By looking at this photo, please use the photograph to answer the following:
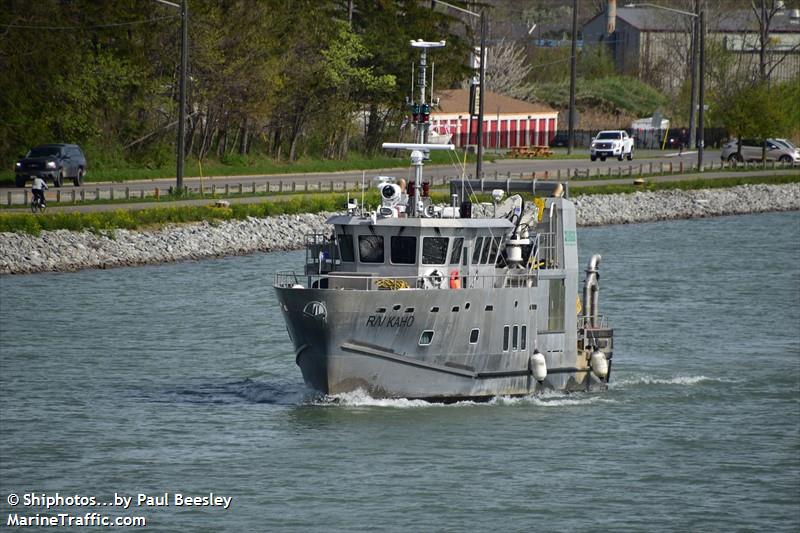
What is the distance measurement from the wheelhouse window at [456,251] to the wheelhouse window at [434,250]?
195 millimetres

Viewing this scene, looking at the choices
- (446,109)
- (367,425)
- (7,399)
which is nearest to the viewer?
(367,425)

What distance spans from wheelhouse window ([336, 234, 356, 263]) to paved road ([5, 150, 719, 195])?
40.1m

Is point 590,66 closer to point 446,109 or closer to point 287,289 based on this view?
point 446,109

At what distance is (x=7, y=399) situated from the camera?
3912 centimetres

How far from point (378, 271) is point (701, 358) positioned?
13692 mm

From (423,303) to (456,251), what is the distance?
1.85 m

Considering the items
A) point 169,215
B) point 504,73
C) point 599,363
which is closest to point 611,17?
point 504,73

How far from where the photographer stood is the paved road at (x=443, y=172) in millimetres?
84500

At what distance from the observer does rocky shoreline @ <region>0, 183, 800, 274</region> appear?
62.4 metres

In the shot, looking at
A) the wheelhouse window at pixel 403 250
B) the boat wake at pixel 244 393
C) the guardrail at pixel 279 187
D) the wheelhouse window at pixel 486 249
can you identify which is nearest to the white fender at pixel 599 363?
the wheelhouse window at pixel 486 249

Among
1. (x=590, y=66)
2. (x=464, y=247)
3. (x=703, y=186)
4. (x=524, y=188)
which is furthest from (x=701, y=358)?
(x=590, y=66)

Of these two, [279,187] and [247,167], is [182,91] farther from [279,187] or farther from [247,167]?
[247,167]

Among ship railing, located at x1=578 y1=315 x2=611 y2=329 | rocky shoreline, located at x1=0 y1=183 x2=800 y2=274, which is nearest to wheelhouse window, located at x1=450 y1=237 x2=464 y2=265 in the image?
ship railing, located at x1=578 y1=315 x2=611 y2=329

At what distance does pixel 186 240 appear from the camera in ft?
225
